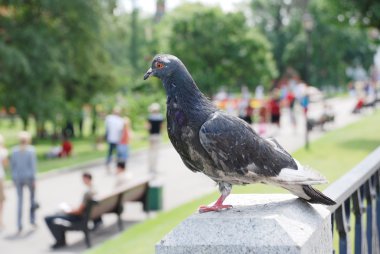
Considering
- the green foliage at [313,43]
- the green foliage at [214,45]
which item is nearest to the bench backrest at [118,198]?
the green foliage at [214,45]

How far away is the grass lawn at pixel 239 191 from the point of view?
10.5 metres

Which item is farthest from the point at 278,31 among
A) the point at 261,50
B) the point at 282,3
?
the point at 261,50

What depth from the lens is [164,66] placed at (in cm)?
340

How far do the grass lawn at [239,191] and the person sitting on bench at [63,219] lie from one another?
2.72ft

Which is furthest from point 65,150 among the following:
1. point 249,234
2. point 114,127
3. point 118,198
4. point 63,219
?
point 249,234

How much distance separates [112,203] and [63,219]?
123 cm

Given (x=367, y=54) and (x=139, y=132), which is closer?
(x=139, y=132)

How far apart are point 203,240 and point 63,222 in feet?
34.1

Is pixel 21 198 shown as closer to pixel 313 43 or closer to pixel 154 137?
pixel 154 137

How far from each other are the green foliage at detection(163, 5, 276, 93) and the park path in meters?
20.7

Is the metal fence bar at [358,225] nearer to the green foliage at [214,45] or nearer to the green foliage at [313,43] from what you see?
the green foliage at [214,45]

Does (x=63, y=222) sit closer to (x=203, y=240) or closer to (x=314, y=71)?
(x=203, y=240)

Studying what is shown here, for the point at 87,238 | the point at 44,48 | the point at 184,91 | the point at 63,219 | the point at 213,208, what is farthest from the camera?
the point at 44,48

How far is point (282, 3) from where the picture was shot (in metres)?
82.0
